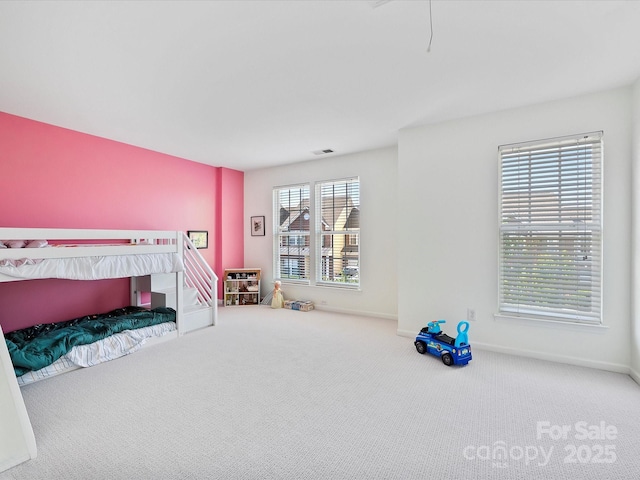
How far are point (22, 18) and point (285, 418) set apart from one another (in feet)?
9.65

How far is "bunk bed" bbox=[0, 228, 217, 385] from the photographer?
2.56 metres

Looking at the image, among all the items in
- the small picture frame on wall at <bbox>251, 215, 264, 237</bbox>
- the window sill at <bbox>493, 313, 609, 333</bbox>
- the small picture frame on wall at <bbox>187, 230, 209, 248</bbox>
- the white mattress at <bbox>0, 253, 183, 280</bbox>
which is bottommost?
the window sill at <bbox>493, 313, 609, 333</bbox>

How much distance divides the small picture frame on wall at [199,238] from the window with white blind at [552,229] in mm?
4488

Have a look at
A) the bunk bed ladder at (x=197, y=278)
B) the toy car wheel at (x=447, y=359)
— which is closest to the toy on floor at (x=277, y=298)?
the bunk bed ladder at (x=197, y=278)

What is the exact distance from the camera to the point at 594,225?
9.09 feet

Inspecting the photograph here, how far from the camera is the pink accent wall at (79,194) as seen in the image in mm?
3244

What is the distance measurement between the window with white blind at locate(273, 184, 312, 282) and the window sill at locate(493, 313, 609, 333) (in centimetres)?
299

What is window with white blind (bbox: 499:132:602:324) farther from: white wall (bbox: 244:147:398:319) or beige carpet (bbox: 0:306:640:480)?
white wall (bbox: 244:147:398:319)

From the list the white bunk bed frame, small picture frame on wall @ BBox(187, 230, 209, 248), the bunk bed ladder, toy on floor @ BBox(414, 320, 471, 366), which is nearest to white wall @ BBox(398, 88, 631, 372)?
toy on floor @ BBox(414, 320, 471, 366)

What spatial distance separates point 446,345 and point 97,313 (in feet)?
13.6

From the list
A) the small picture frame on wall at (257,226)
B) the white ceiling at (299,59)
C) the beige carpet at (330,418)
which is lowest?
the beige carpet at (330,418)

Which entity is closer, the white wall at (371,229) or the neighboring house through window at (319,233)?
the white wall at (371,229)

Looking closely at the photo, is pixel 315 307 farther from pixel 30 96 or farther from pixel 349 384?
pixel 30 96

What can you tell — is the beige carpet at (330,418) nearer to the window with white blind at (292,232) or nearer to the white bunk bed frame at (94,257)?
the white bunk bed frame at (94,257)
